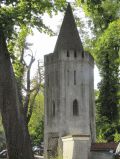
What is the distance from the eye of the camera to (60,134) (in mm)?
35312

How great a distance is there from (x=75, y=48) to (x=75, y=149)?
12.3 meters

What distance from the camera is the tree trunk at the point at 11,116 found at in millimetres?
12828

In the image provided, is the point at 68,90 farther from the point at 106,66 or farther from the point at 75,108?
the point at 106,66

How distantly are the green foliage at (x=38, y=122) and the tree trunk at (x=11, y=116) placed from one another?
35.2 m

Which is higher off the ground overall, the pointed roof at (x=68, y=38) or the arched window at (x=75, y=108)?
the pointed roof at (x=68, y=38)

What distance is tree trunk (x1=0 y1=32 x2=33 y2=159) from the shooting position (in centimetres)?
1283

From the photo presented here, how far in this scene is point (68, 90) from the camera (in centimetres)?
3628

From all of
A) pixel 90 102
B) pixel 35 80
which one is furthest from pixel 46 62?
pixel 90 102

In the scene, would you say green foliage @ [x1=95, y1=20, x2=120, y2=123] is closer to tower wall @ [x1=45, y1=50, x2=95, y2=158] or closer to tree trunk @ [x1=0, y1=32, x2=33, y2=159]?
tower wall @ [x1=45, y1=50, x2=95, y2=158]

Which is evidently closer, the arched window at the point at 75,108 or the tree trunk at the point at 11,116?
the tree trunk at the point at 11,116

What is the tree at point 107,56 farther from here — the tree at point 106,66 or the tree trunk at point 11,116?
the tree trunk at point 11,116

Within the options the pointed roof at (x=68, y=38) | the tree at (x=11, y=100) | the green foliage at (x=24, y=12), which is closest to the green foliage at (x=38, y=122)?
the pointed roof at (x=68, y=38)

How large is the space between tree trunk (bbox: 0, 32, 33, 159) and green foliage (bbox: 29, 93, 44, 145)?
35.2 m

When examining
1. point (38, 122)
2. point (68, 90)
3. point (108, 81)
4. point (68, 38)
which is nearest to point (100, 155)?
point (68, 90)
